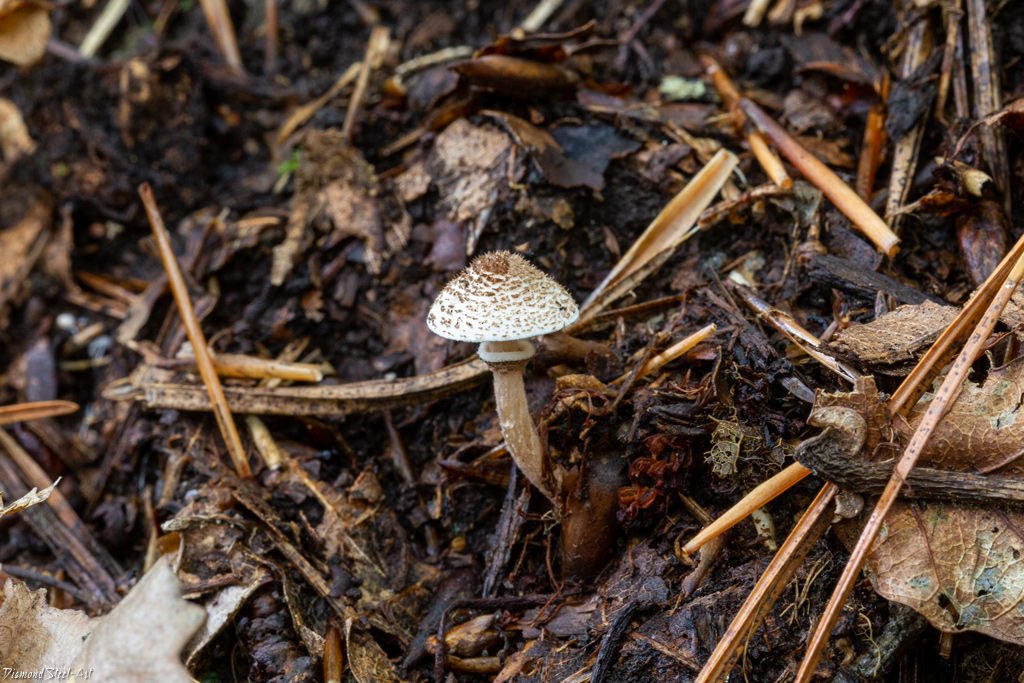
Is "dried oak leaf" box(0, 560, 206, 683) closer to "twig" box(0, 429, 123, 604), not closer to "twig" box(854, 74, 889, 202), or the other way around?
"twig" box(0, 429, 123, 604)

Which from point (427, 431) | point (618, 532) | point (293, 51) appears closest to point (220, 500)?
point (427, 431)

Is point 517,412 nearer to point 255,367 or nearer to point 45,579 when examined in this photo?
point 255,367

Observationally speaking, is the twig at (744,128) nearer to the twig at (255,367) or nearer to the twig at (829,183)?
the twig at (829,183)

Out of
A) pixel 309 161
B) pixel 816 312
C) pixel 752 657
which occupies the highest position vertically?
pixel 309 161

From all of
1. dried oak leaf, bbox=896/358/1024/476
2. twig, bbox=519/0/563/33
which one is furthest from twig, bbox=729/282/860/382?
twig, bbox=519/0/563/33

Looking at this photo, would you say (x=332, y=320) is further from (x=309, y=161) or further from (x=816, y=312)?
(x=816, y=312)

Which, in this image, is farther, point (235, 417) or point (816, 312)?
point (235, 417)

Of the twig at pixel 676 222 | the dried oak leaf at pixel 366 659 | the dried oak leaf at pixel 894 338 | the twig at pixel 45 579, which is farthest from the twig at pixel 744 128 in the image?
the twig at pixel 45 579
